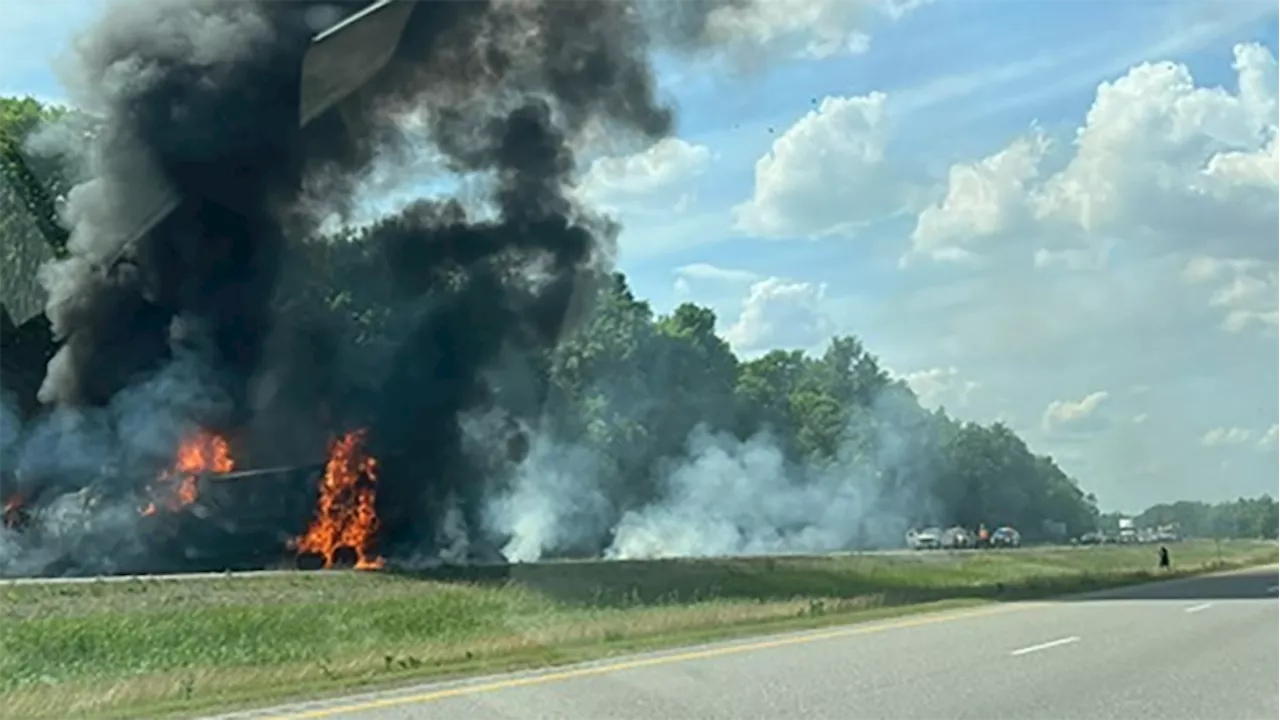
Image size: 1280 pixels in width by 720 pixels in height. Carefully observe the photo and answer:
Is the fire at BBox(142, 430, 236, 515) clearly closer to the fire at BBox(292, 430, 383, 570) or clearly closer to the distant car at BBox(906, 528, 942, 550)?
the fire at BBox(292, 430, 383, 570)

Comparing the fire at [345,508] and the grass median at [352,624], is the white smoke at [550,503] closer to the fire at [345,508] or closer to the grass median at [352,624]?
the fire at [345,508]

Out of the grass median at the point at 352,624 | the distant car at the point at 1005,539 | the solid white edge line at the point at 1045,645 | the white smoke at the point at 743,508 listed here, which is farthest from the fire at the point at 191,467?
the distant car at the point at 1005,539

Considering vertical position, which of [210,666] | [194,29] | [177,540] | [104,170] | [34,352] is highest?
[194,29]

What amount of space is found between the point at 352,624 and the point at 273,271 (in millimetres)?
19205

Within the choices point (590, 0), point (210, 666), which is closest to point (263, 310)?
point (590, 0)

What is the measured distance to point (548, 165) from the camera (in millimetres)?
43781

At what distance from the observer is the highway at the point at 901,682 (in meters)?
12.7

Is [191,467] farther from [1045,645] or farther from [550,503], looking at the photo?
[550,503]

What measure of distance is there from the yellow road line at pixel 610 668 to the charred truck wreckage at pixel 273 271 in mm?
20496

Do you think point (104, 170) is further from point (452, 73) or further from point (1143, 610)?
point (1143, 610)

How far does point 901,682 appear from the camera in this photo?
49.0 ft

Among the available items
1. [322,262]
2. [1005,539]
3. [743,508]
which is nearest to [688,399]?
[743,508]

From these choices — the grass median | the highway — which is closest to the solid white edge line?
the highway

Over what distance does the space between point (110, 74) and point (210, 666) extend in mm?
25895
